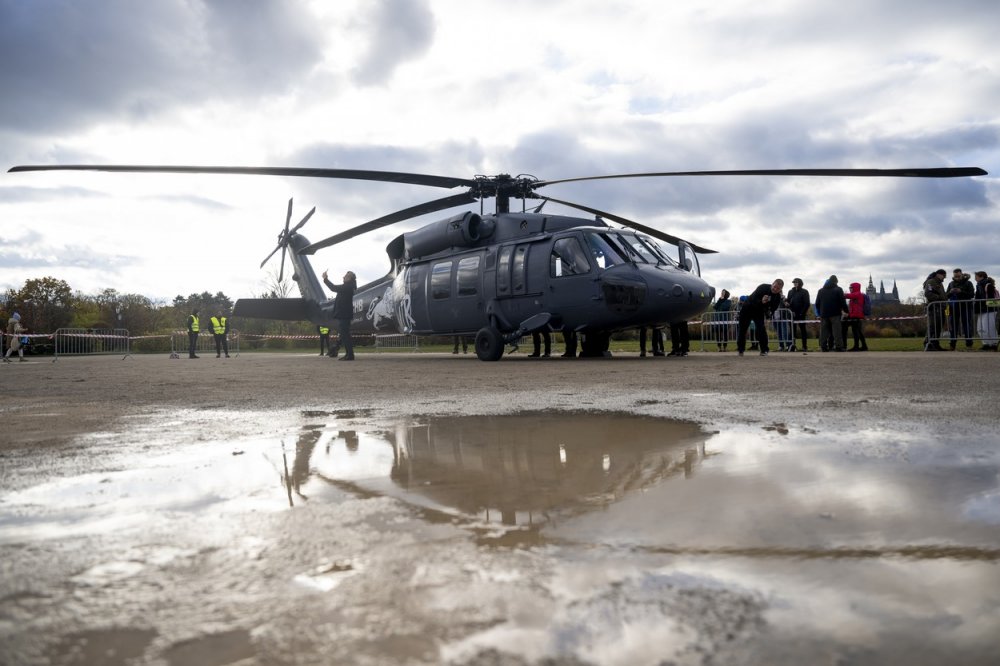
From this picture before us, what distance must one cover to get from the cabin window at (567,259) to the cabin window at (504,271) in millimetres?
920

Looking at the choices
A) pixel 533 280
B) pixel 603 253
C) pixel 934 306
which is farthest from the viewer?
pixel 934 306

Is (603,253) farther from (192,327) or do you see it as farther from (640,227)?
(192,327)

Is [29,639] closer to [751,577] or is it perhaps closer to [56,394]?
[751,577]

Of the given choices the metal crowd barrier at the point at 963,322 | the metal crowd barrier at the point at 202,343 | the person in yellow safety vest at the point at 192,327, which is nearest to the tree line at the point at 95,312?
the metal crowd barrier at the point at 202,343

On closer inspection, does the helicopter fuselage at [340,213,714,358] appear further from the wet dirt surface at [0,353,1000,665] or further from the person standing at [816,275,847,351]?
the wet dirt surface at [0,353,1000,665]

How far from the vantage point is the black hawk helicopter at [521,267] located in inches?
432

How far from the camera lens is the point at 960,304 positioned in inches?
551

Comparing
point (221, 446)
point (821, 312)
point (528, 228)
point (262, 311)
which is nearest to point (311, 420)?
point (221, 446)

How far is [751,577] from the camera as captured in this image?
1.33 metres

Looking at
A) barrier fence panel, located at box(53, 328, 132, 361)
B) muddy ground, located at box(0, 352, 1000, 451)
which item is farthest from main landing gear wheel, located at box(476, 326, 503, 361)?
barrier fence panel, located at box(53, 328, 132, 361)

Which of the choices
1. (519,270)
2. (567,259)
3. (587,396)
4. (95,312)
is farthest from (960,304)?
(95,312)

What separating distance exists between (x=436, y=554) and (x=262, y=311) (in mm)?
18689

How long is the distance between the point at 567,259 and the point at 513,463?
9.16 m

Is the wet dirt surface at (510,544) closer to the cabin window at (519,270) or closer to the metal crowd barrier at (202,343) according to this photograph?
the cabin window at (519,270)
